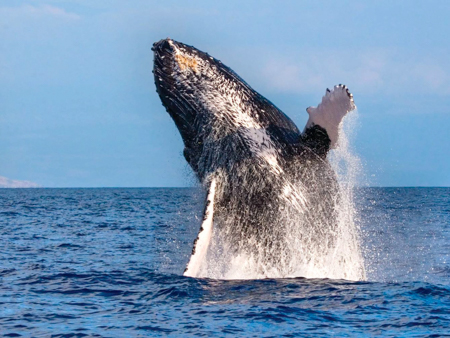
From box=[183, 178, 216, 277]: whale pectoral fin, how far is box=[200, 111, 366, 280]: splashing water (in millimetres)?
342

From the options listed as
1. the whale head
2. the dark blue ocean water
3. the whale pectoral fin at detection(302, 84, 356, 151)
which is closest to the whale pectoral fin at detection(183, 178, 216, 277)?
the dark blue ocean water

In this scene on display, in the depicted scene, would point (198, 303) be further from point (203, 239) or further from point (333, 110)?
point (333, 110)

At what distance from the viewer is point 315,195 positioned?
36.0 feet

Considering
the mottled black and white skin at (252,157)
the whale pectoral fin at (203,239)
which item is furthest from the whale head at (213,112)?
the whale pectoral fin at (203,239)

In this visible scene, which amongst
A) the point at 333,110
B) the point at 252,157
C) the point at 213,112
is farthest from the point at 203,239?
the point at 333,110

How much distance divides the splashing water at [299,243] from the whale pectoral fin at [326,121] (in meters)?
0.22

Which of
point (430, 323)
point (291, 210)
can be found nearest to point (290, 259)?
point (291, 210)

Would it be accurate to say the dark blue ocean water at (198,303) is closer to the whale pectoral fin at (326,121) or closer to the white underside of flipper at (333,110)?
the whale pectoral fin at (326,121)

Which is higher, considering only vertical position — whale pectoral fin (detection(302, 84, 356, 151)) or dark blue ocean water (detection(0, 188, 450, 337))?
whale pectoral fin (detection(302, 84, 356, 151))

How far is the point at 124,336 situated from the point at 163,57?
5.40 meters

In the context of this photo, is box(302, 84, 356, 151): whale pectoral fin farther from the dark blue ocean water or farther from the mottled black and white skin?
the dark blue ocean water

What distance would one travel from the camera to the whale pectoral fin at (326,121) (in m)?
10.9

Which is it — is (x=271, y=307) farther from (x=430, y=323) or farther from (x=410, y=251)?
(x=410, y=251)

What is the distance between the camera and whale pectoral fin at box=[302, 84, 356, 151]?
10.9 meters
